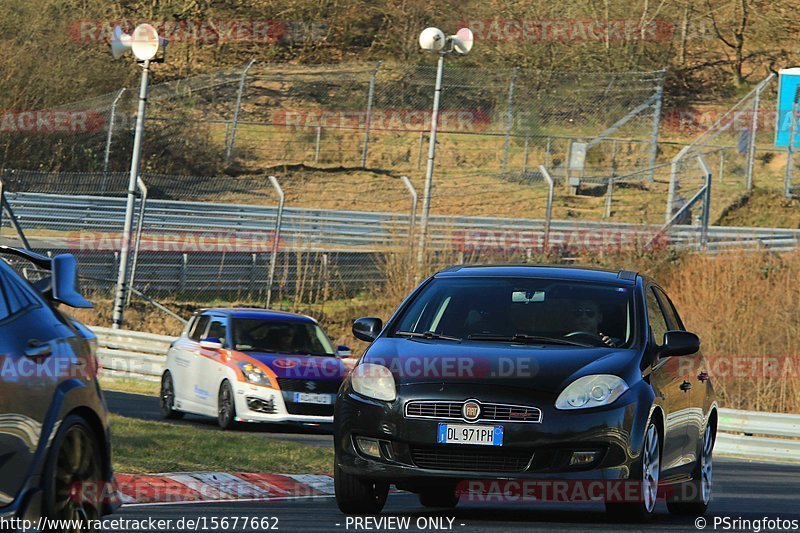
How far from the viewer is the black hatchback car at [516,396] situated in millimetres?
9164

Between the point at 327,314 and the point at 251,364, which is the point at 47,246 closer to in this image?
the point at 327,314

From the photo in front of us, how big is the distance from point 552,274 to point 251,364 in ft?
28.4

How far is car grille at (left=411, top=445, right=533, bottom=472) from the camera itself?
9148 millimetres

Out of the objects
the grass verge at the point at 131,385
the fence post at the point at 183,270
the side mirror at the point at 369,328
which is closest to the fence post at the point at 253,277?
the fence post at the point at 183,270

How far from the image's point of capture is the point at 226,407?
18.8m

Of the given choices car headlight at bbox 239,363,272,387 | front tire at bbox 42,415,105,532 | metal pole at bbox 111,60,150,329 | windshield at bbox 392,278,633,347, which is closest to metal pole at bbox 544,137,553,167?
metal pole at bbox 111,60,150,329

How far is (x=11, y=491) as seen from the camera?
6234 millimetres

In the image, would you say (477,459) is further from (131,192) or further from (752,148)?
(752,148)

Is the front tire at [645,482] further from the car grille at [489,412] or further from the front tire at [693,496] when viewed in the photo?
the front tire at [693,496]

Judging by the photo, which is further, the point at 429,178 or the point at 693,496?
the point at 429,178

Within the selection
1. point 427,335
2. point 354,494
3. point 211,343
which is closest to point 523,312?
point 427,335

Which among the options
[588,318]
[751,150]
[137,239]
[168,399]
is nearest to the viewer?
[588,318]

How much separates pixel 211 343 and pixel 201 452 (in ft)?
20.0

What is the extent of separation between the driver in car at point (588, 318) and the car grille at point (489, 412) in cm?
121
